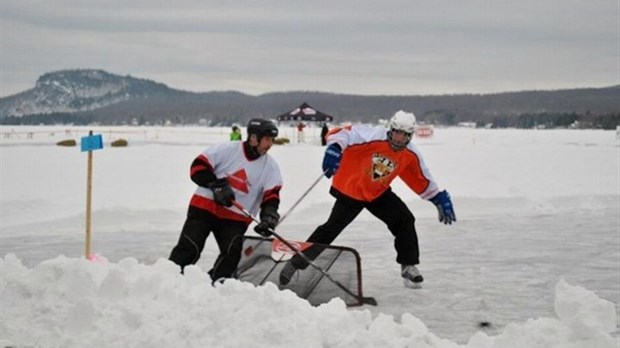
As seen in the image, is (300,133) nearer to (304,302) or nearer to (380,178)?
(380,178)

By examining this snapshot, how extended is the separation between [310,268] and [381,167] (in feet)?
3.31

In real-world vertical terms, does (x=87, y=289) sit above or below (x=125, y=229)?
above

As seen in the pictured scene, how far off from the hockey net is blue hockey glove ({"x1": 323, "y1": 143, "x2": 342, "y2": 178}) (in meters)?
0.58

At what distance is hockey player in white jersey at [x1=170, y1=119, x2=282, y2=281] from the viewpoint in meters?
A: 5.70

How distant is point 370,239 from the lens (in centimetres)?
941

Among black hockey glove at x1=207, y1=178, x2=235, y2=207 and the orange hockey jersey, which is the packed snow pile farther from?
the orange hockey jersey

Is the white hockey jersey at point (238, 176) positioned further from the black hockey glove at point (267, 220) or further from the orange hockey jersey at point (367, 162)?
the orange hockey jersey at point (367, 162)

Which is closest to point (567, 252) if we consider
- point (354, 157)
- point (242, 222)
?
point (354, 157)

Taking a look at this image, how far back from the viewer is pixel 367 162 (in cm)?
653

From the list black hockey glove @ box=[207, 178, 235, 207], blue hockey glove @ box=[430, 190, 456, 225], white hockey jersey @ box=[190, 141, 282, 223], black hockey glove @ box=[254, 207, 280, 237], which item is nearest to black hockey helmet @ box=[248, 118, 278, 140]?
white hockey jersey @ box=[190, 141, 282, 223]

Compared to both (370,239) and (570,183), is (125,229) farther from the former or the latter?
(570,183)

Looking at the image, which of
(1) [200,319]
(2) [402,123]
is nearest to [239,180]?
(2) [402,123]

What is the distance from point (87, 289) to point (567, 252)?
575 cm

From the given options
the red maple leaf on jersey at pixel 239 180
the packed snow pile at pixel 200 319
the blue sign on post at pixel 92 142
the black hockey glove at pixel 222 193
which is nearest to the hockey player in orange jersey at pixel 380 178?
the red maple leaf on jersey at pixel 239 180
